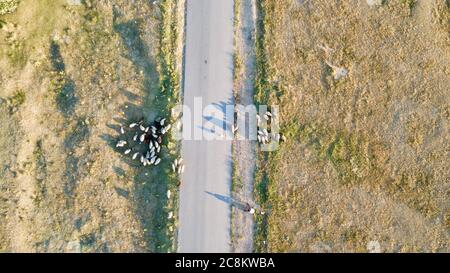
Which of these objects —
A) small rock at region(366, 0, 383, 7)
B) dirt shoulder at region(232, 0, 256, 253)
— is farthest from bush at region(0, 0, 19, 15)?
small rock at region(366, 0, 383, 7)

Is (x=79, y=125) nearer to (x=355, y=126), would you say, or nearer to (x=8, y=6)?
(x=8, y=6)

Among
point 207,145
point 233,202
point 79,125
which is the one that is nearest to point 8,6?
point 79,125

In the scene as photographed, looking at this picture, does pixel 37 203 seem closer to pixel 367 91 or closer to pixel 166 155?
pixel 166 155

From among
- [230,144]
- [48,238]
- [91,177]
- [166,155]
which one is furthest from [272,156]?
[48,238]

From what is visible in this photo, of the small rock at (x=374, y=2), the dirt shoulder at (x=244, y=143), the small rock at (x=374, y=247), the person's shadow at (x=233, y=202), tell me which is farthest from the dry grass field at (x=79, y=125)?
the small rock at (x=374, y=2)

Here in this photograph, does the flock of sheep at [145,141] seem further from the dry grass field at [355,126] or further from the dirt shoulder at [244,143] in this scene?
the dry grass field at [355,126]

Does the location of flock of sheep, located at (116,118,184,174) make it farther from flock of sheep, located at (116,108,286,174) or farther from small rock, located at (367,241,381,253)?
small rock, located at (367,241,381,253)
